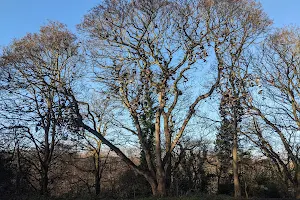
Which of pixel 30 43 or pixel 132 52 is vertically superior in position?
pixel 30 43

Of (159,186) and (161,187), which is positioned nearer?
(161,187)

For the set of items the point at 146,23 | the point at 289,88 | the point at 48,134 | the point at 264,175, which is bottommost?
the point at 264,175

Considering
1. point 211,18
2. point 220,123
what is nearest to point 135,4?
point 211,18

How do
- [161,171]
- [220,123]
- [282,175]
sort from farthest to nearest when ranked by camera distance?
1. [282,175]
2. [220,123]
3. [161,171]

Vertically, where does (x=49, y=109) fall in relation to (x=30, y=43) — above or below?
below

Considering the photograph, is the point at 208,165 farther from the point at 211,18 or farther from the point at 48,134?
the point at 211,18

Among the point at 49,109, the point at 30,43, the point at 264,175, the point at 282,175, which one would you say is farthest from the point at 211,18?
the point at 264,175

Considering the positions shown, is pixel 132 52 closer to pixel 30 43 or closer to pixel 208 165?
pixel 30 43

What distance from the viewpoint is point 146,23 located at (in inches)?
610

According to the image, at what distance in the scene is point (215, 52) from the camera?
53.2ft

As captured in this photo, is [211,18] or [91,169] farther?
[91,169]

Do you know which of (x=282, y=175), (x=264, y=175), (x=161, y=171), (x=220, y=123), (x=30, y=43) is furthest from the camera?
(x=264, y=175)

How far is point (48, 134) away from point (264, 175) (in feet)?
65.5

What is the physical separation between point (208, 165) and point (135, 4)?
72.5 feet
